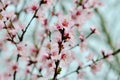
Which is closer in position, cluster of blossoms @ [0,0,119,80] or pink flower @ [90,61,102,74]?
cluster of blossoms @ [0,0,119,80]

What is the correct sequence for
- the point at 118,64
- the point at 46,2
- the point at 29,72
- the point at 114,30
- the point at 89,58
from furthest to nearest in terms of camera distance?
the point at 114,30 → the point at 118,64 → the point at 29,72 → the point at 89,58 → the point at 46,2

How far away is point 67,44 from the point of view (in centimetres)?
132

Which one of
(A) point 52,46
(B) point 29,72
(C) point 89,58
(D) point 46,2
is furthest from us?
(B) point 29,72

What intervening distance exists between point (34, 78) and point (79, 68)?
17 centimetres

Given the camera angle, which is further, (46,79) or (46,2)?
(46,2)

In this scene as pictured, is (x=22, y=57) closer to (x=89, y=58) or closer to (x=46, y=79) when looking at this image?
(x=46, y=79)

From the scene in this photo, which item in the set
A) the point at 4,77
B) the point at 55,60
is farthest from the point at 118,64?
the point at 55,60

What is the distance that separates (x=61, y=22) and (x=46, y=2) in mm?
181

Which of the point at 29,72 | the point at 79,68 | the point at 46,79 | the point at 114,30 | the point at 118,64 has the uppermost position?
the point at 114,30

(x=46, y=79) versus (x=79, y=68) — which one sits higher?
(x=79, y=68)

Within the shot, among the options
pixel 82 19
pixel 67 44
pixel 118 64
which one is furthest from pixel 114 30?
pixel 67 44

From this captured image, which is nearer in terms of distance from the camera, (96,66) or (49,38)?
(49,38)

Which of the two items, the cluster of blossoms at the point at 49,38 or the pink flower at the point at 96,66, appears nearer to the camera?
the cluster of blossoms at the point at 49,38

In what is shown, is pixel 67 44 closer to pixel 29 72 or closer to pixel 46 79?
pixel 46 79
